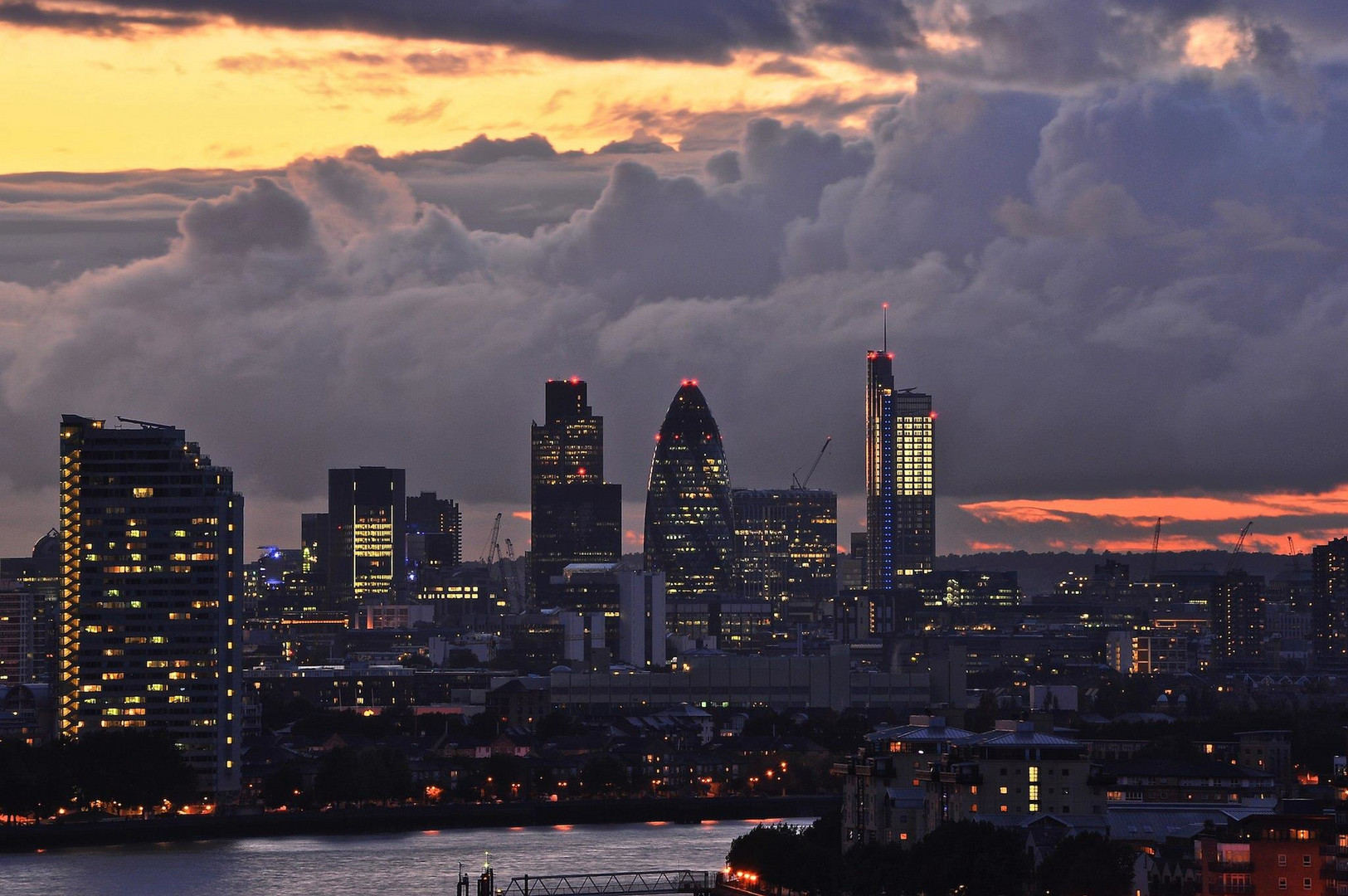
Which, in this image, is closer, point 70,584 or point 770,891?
point 770,891

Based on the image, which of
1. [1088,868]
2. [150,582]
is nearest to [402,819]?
[150,582]

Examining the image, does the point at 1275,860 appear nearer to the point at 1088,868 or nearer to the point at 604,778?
the point at 1088,868

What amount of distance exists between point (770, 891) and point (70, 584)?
229 feet

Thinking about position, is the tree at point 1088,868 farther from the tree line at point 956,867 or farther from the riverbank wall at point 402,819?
the riverbank wall at point 402,819

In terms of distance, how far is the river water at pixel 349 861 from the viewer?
114m

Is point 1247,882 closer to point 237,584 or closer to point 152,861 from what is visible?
point 152,861

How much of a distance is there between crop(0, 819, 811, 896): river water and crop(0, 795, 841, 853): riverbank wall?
3.09m

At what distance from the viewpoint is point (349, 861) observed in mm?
127125

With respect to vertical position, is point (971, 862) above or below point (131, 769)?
below

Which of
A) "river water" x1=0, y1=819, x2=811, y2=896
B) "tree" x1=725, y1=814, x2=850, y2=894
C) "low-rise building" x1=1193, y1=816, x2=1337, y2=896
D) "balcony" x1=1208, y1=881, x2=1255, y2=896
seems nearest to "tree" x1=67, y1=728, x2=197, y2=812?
"river water" x1=0, y1=819, x2=811, y2=896

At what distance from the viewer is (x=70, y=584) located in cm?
16700

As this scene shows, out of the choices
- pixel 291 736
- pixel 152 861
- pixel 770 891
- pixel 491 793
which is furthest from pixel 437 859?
pixel 291 736

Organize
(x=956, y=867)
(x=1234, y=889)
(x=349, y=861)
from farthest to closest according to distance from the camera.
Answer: (x=349, y=861) → (x=956, y=867) → (x=1234, y=889)

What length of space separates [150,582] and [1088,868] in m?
81.3
